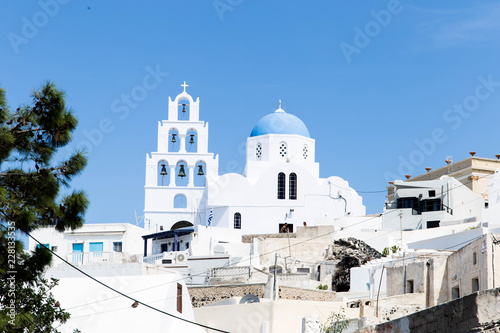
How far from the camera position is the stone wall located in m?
10.8

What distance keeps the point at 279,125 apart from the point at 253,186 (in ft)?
14.7

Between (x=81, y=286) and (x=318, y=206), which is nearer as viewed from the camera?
(x=81, y=286)

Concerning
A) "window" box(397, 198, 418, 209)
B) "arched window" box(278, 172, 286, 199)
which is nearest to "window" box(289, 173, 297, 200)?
"arched window" box(278, 172, 286, 199)

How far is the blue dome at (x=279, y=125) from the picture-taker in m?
47.8

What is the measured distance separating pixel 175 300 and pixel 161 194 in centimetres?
2244

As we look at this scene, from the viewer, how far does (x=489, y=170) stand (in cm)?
4428

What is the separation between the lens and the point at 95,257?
38.1 metres

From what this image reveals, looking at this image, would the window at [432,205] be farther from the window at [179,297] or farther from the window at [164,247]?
the window at [179,297]

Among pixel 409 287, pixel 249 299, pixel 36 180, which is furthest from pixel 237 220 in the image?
pixel 36 180

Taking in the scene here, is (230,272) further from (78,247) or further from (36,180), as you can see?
Result: (36,180)

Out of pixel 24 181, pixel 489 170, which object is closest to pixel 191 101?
pixel 489 170

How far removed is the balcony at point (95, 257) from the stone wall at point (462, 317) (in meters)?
26.0

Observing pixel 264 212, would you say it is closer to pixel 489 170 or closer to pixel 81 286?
pixel 489 170

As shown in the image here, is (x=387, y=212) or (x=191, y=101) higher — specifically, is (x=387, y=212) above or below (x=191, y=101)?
below
